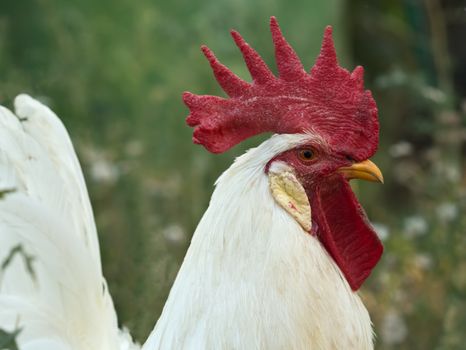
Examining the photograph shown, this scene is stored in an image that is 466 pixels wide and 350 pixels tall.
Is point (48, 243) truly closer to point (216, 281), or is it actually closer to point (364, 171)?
point (216, 281)

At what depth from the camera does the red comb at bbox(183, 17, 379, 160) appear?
3.46 meters

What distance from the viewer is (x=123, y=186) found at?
652cm

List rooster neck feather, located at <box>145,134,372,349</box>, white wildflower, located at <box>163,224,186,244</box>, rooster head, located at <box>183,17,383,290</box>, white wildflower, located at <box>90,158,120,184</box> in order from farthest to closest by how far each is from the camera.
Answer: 1. white wildflower, located at <box>90,158,120,184</box>
2. white wildflower, located at <box>163,224,186,244</box>
3. rooster head, located at <box>183,17,383,290</box>
4. rooster neck feather, located at <box>145,134,372,349</box>

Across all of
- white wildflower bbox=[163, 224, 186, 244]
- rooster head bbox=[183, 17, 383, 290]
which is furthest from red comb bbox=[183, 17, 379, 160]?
white wildflower bbox=[163, 224, 186, 244]

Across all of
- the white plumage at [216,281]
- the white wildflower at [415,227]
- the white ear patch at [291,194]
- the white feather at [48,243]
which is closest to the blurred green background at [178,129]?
the white wildflower at [415,227]

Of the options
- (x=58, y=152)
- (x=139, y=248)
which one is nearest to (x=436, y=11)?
(x=139, y=248)

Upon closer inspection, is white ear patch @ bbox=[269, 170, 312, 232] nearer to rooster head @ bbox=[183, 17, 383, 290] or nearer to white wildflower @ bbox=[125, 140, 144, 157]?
rooster head @ bbox=[183, 17, 383, 290]

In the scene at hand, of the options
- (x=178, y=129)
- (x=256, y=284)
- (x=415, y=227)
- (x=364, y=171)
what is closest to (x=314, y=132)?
(x=364, y=171)

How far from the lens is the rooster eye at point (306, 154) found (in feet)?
11.2

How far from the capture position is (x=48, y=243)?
142 inches

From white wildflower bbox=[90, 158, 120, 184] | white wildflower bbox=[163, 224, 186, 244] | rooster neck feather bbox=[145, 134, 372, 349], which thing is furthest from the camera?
white wildflower bbox=[90, 158, 120, 184]

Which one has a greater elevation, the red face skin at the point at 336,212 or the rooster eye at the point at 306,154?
the rooster eye at the point at 306,154

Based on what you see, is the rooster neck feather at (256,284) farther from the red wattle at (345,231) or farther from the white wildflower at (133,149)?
the white wildflower at (133,149)

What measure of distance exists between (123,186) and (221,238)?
127 inches
